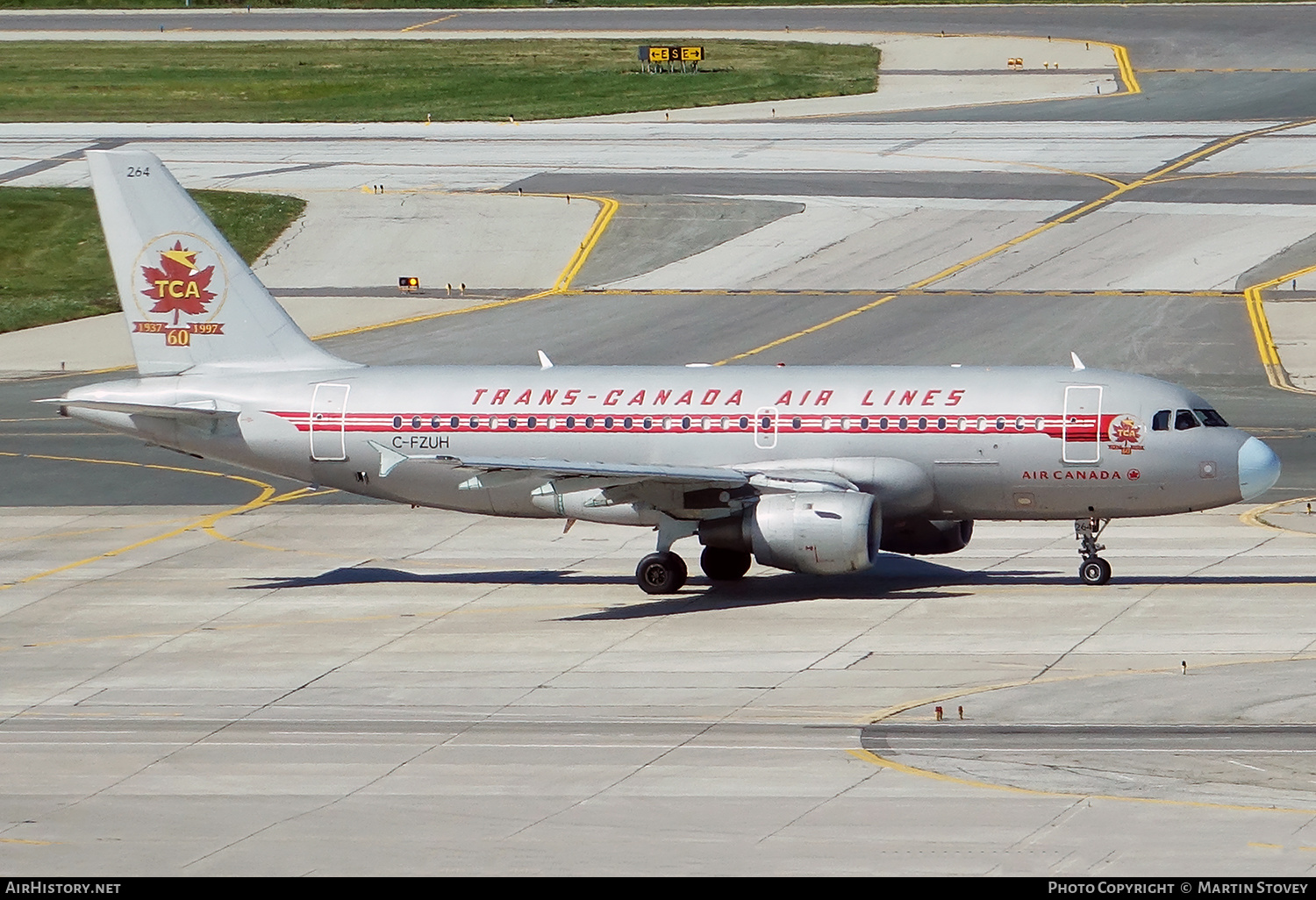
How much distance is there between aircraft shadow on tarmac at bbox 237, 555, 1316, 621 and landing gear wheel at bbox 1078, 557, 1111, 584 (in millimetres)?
308

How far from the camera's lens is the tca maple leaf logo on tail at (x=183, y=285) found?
46594 mm

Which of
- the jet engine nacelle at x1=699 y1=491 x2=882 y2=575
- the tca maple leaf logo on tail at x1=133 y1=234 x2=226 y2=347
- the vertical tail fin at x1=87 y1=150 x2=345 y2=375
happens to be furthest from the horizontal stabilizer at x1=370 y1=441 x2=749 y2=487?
the tca maple leaf logo on tail at x1=133 y1=234 x2=226 y2=347

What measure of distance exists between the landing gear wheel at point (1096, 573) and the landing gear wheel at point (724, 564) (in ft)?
24.2

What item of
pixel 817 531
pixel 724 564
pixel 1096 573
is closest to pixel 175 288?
pixel 724 564

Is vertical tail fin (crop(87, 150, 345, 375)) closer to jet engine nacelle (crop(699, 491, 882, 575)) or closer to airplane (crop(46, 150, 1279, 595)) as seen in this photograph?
airplane (crop(46, 150, 1279, 595))

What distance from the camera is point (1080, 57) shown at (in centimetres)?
12731

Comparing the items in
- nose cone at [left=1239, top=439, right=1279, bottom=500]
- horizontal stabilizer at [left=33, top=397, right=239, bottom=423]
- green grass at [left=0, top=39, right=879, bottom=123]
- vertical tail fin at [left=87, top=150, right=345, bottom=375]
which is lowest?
nose cone at [left=1239, top=439, right=1279, bottom=500]

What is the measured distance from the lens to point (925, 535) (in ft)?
146

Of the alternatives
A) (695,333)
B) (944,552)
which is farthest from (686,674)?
(695,333)

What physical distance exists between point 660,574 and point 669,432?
312 cm

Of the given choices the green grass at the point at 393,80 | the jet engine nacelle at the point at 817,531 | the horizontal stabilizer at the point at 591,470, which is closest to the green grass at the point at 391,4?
the green grass at the point at 393,80

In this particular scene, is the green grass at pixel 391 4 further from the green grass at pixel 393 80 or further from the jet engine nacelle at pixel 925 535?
the jet engine nacelle at pixel 925 535

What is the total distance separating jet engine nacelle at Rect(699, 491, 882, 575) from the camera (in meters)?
40.7
